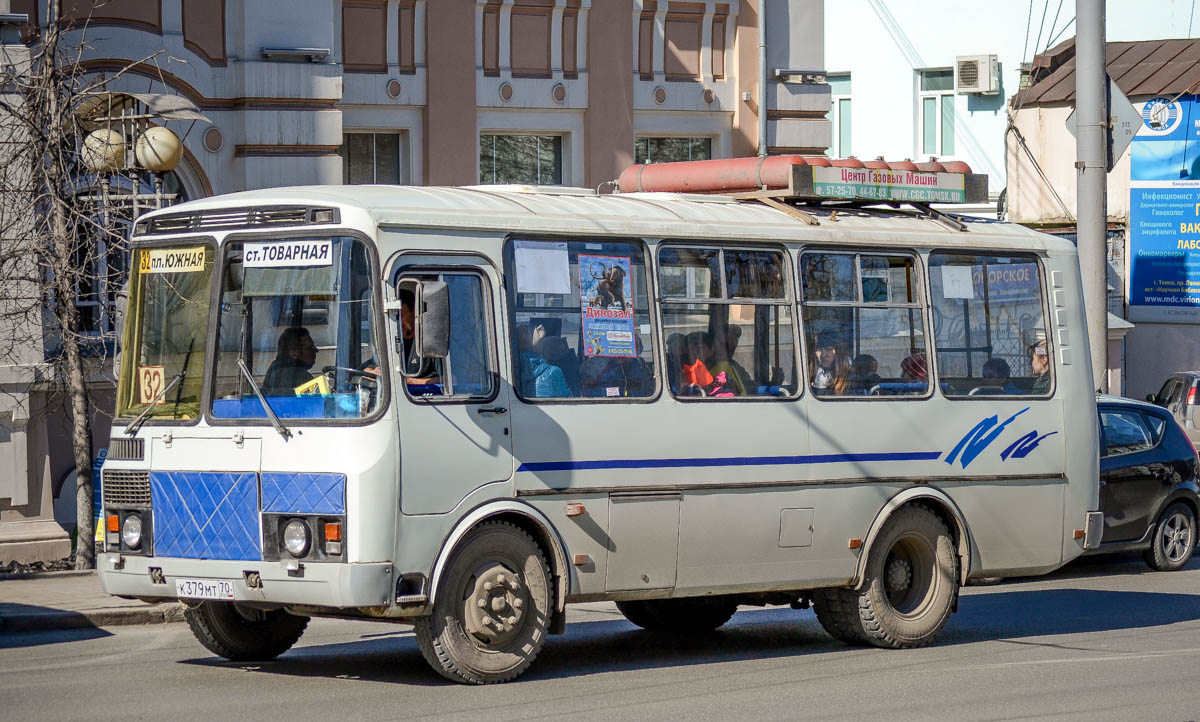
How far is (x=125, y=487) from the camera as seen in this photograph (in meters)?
9.66

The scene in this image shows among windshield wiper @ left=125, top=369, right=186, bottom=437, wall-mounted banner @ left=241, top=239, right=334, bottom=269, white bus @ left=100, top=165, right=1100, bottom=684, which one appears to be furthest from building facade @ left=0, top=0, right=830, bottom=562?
wall-mounted banner @ left=241, top=239, right=334, bottom=269

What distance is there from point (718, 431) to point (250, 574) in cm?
294

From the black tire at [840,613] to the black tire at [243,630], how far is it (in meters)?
3.32

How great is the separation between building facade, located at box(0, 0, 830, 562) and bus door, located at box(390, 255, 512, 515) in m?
7.52

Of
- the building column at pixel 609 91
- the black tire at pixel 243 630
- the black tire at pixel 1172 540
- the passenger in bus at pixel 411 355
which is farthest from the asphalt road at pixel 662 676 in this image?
the building column at pixel 609 91

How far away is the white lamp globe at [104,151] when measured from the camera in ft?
49.4

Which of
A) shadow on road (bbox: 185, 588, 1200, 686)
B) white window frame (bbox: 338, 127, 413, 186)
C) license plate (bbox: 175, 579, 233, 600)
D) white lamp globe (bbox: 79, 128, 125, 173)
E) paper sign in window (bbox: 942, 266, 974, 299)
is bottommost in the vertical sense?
shadow on road (bbox: 185, 588, 1200, 686)

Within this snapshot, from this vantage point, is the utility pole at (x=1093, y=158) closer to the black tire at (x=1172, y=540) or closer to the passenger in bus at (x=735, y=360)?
the black tire at (x=1172, y=540)

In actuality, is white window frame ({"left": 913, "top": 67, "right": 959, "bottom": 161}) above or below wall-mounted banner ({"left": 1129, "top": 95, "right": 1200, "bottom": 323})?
above

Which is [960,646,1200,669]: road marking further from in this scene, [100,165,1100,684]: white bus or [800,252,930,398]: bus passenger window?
[800,252,930,398]: bus passenger window

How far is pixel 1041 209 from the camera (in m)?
34.4

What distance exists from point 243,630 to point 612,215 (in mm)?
3235

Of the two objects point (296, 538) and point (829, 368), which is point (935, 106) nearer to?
point (829, 368)

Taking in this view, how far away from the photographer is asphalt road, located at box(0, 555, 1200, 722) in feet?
29.0
